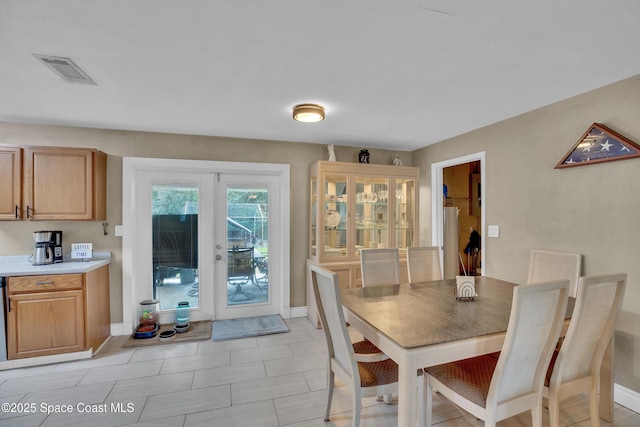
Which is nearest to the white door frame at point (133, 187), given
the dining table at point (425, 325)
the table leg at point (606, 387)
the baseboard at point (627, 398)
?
the dining table at point (425, 325)

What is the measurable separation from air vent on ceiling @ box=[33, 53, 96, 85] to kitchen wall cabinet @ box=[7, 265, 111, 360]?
1786 mm

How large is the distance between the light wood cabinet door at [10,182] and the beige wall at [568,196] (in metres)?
4.85

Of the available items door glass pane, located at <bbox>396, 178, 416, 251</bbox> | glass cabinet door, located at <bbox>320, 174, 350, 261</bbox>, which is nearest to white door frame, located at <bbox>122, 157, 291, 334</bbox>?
glass cabinet door, located at <bbox>320, 174, 350, 261</bbox>

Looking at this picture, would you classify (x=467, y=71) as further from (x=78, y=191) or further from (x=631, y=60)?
(x=78, y=191)

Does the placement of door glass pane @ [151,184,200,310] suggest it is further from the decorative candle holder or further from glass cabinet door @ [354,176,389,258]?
the decorative candle holder

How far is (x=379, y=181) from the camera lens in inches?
164

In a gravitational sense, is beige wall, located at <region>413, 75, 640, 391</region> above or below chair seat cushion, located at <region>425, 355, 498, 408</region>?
above

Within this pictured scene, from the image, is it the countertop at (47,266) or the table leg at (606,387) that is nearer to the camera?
the table leg at (606,387)

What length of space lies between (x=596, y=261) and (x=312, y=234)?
2.87 metres

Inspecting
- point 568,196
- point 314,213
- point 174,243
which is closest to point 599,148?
point 568,196

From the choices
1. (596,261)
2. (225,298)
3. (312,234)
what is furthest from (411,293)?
(225,298)

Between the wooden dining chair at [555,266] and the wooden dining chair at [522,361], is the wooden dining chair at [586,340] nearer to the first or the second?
the wooden dining chair at [522,361]

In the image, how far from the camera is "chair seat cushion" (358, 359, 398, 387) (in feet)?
5.72

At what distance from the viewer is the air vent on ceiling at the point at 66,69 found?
1.87m
